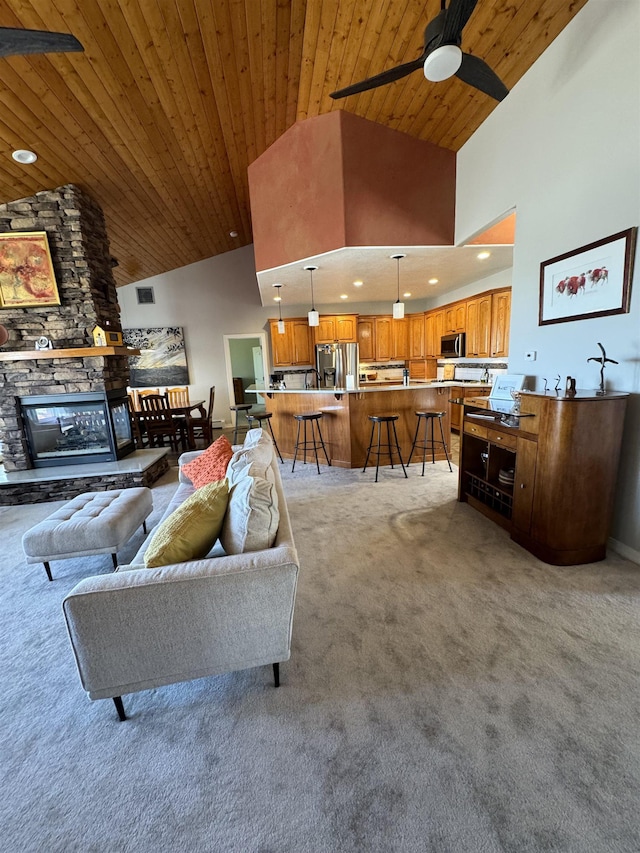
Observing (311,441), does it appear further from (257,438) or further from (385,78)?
(385,78)

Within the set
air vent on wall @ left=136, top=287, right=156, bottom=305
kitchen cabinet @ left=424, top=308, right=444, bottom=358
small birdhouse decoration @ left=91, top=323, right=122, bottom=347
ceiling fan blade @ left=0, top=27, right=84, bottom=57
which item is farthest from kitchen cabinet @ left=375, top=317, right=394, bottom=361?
ceiling fan blade @ left=0, top=27, right=84, bottom=57

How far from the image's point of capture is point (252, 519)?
141cm

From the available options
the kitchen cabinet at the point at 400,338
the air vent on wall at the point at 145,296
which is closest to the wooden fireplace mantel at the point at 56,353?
the air vent on wall at the point at 145,296

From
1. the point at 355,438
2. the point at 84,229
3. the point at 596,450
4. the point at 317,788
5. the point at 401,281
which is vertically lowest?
the point at 317,788

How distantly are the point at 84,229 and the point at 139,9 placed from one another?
2.25 m

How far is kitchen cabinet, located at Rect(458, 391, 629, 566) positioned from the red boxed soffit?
94.3 inches

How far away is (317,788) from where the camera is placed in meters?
1.14

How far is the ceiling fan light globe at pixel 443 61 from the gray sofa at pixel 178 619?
231 cm

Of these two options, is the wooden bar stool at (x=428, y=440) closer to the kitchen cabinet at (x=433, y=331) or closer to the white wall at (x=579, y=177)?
the white wall at (x=579, y=177)

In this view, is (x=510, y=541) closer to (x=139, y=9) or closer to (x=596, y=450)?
(x=596, y=450)

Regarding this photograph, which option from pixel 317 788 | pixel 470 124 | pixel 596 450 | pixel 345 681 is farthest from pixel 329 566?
pixel 470 124

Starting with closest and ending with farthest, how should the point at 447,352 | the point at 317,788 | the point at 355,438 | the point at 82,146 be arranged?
the point at 317,788 → the point at 82,146 → the point at 355,438 → the point at 447,352

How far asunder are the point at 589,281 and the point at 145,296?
7603 mm

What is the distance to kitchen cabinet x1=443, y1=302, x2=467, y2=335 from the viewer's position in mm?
5773
